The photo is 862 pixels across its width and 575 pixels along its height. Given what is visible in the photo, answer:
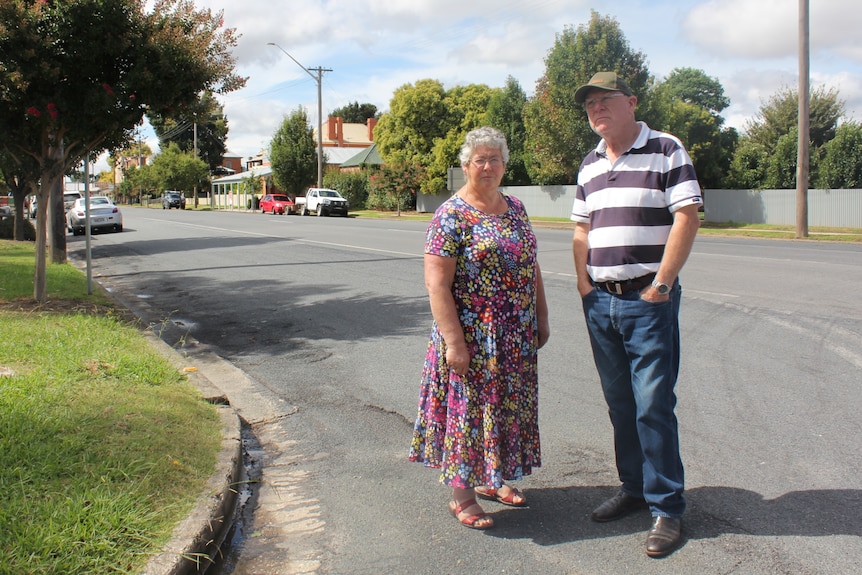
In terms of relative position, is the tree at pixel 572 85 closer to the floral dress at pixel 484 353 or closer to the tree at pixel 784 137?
the tree at pixel 784 137

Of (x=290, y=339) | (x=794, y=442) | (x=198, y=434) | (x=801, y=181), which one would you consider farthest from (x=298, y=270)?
(x=801, y=181)

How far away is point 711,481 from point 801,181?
21101 mm

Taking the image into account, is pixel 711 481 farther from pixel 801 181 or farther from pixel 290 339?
pixel 801 181

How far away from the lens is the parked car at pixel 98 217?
85.1 feet

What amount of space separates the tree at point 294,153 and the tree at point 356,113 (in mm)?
47857

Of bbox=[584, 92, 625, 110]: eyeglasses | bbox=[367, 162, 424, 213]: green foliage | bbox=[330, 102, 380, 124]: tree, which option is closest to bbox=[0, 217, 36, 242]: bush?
bbox=[584, 92, 625, 110]: eyeglasses

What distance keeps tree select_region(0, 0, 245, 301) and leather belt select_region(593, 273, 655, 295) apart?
6.57m

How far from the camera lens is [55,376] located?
5.38 meters

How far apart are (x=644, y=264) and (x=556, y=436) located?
6.00ft

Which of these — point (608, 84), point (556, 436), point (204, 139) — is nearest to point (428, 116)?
point (556, 436)

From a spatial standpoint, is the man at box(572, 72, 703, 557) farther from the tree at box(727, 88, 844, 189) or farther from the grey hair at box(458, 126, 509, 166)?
the tree at box(727, 88, 844, 189)

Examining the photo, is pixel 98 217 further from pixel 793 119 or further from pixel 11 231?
pixel 793 119

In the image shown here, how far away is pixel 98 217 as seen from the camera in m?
25.9

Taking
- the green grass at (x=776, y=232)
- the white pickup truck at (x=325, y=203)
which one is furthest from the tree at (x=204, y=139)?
the green grass at (x=776, y=232)
